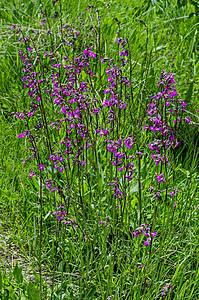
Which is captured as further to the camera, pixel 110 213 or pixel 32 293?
pixel 110 213

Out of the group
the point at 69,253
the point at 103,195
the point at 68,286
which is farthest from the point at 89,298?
the point at 103,195

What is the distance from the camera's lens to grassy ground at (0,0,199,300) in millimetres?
2004

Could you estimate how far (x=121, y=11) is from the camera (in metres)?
5.02

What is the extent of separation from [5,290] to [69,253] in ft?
1.68

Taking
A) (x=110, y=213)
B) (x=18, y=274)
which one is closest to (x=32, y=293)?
(x=18, y=274)

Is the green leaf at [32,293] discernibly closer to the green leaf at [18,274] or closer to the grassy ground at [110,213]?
the grassy ground at [110,213]

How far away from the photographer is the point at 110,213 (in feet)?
8.21

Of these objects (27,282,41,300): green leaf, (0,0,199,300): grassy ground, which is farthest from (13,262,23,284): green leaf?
(27,282,41,300): green leaf

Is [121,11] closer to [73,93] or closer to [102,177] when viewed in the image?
[102,177]

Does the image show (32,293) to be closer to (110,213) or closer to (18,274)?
(18,274)

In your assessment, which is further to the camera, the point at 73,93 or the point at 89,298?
the point at 89,298

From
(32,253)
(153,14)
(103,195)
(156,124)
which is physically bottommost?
(32,253)

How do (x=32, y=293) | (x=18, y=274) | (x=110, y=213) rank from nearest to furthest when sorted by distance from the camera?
(x=32, y=293), (x=18, y=274), (x=110, y=213)

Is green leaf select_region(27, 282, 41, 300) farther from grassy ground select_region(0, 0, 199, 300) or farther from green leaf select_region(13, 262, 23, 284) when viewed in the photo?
green leaf select_region(13, 262, 23, 284)
